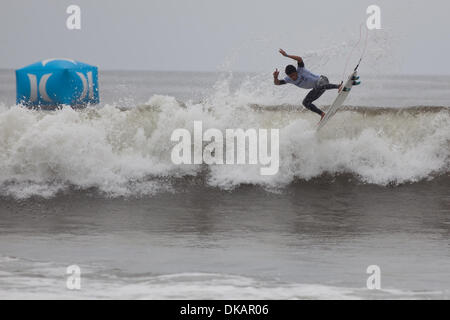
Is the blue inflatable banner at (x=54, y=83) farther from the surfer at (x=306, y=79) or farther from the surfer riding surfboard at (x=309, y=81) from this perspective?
the surfer at (x=306, y=79)

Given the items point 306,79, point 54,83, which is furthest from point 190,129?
point 54,83

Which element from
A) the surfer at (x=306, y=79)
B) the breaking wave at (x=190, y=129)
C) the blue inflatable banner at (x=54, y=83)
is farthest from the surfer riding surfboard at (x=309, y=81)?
the blue inflatable banner at (x=54, y=83)

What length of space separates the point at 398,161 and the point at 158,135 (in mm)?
4260

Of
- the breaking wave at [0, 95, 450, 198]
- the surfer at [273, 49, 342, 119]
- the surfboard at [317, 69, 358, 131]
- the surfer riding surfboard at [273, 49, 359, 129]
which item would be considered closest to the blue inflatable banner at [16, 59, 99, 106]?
the breaking wave at [0, 95, 450, 198]

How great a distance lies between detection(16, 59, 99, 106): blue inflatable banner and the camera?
1920cm

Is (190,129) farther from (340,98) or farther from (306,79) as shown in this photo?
(340,98)

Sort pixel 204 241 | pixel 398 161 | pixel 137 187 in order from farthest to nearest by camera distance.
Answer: pixel 398 161
pixel 137 187
pixel 204 241

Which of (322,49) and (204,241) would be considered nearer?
(204,241)

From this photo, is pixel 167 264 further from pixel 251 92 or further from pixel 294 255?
pixel 251 92

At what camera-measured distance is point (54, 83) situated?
1916 cm

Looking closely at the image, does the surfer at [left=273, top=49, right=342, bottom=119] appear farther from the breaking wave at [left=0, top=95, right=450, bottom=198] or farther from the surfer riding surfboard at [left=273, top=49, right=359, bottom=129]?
the breaking wave at [left=0, top=95, right=450, bottom=198]

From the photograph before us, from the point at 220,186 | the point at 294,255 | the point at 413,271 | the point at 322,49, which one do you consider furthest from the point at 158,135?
the point at 413,271

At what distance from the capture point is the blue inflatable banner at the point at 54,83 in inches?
756
